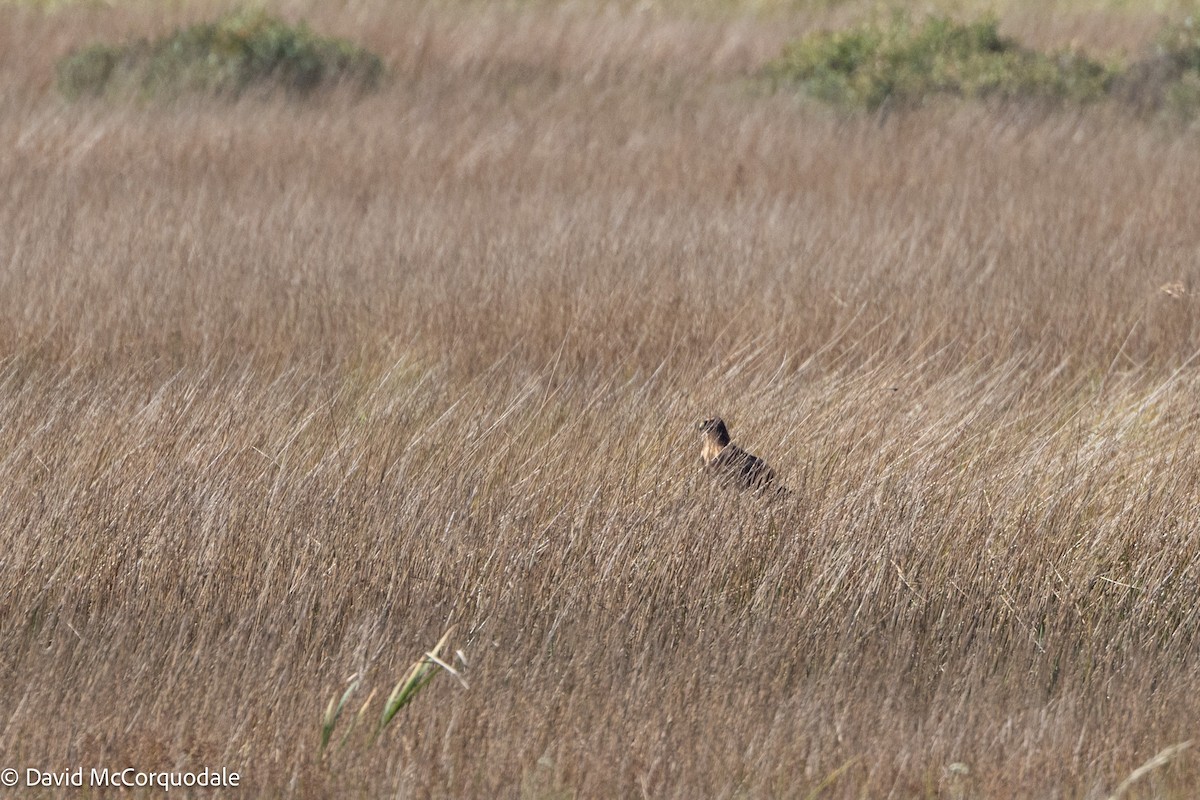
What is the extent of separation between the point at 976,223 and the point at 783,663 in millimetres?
5464

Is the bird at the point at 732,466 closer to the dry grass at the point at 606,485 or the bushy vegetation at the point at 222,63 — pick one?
the dry grass at the point at 606,485

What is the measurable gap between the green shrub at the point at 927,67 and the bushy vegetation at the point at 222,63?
4064 millimetres

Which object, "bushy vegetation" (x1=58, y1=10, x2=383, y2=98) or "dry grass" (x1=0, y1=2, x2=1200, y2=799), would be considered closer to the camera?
"dry grass" (x1=0, y1=2, x2=1200, y2=799)

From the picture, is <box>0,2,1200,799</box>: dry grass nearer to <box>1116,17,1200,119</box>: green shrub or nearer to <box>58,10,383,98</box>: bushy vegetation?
<box>1116,17,1200,119</box>: green shrub

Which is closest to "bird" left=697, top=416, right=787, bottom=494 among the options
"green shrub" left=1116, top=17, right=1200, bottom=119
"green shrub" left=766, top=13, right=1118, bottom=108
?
"green shrub" left=766, top=13, right=1118, bottom=108

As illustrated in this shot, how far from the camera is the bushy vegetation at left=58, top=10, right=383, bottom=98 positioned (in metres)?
13.3

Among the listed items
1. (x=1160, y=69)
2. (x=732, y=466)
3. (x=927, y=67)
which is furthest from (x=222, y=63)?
(x=732, y=466)

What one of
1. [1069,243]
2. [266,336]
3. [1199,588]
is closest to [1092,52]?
[1069,243]

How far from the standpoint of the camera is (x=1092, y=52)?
53.6 feet

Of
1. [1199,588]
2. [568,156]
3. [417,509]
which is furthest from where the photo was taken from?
[568,156]

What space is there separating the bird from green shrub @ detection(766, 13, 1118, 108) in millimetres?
8333

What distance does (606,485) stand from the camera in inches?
181

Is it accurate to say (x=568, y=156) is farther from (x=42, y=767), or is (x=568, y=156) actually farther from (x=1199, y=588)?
(x=42, y=767)

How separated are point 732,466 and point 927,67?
1018cm
